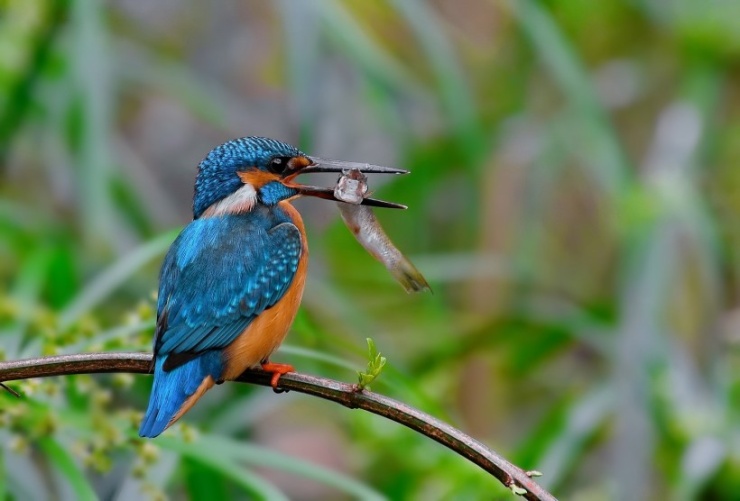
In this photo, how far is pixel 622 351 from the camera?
3008 millimetres

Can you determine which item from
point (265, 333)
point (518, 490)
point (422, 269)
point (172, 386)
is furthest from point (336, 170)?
point (422, 269)

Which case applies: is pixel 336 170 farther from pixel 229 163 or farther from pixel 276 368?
pixel 276 368

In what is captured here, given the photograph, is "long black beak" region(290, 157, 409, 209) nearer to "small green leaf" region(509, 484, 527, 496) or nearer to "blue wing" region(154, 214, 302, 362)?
"blue wing" region(154, 214, 302, 362)

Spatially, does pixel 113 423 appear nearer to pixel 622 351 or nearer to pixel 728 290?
pixel 622 351

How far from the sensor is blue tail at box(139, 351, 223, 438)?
157 cm

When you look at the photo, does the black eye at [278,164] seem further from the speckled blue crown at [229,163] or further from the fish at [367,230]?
the fish at [367,230]

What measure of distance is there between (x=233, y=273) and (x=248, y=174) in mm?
213

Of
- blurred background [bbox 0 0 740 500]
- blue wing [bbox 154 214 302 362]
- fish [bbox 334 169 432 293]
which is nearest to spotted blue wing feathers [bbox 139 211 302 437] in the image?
blue wing [bbox 154 214 302 362]

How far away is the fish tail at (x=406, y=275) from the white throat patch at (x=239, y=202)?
0.48 metres

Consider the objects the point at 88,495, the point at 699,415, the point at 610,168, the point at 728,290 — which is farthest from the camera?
the point at 728,290

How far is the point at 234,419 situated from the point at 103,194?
2.16 feet

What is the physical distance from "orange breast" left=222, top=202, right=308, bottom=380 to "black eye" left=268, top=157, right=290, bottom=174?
0.14 meters

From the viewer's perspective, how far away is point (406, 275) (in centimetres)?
159

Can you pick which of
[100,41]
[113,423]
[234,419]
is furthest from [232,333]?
[100,41]
